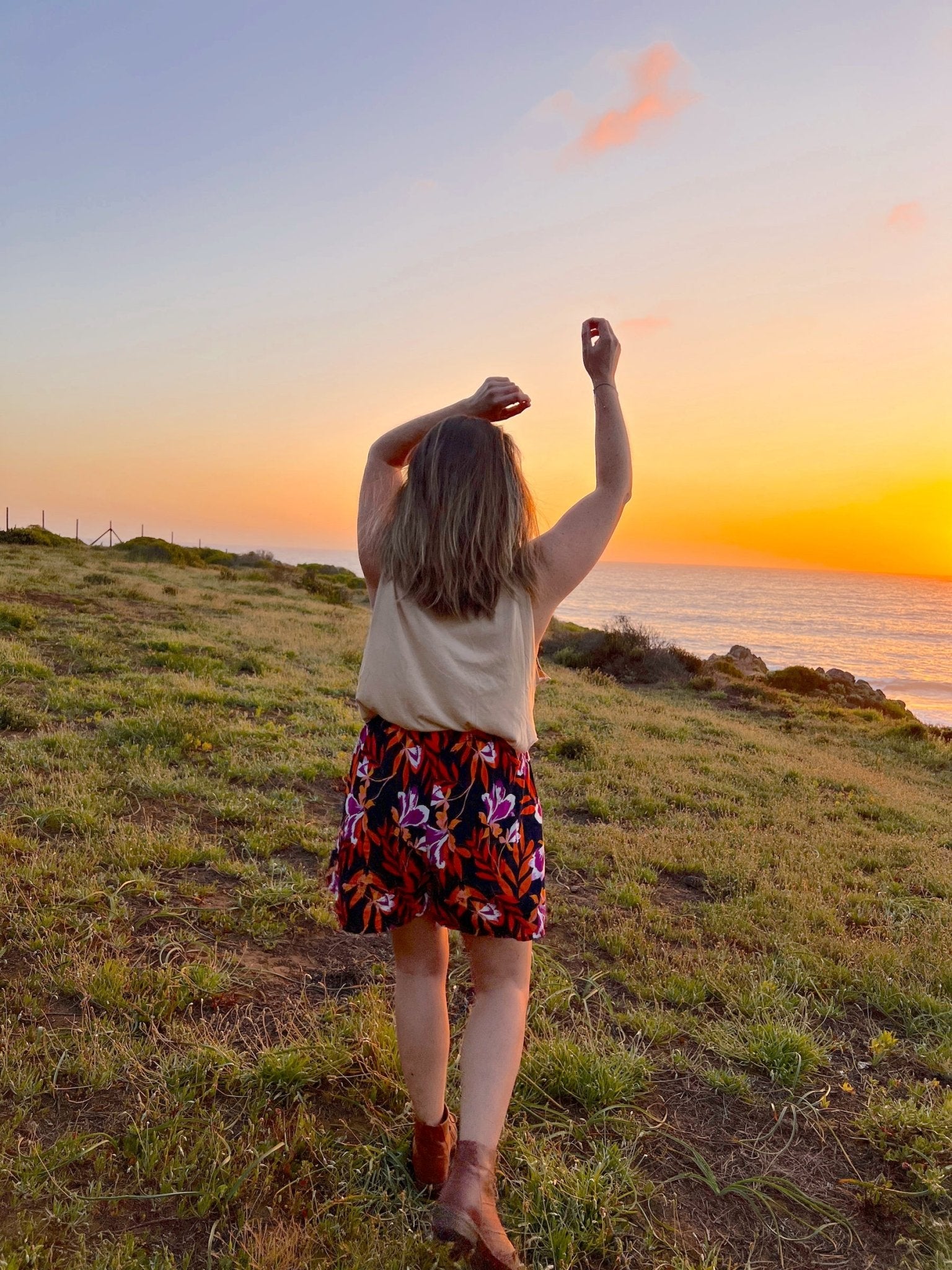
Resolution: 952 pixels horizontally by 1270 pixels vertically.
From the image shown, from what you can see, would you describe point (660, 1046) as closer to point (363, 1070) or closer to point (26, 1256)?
point (363, 1070)

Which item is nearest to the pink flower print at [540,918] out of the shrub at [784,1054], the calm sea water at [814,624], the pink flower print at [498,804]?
the pink flower print at [498,804]

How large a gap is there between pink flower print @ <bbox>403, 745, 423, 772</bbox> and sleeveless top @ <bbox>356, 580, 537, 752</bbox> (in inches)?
1.9

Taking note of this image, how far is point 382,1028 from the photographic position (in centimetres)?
292

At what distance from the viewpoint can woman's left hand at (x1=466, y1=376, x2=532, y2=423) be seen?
2.09 meters

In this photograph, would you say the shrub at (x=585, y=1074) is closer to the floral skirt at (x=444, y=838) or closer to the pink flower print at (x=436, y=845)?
the floral skirt at (x=444, y=838)

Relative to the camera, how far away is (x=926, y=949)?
4441mm

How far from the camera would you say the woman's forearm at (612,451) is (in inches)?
82.0

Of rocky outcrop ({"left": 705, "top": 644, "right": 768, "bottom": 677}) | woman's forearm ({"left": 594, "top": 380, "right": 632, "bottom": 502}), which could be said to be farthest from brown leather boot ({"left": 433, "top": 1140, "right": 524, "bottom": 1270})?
rocky outcrop ({"left": 705, "top": 644, "right": 768, "bottom": 677})

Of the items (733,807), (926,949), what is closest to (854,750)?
(733,807)

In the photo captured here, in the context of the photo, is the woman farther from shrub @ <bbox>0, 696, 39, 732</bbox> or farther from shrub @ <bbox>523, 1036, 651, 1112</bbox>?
shrub @ <bbox>0, 696, 39, 732</bbox>

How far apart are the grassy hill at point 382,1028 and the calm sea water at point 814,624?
21.8m

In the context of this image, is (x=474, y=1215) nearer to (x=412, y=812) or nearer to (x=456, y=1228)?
(x=456, y=1228)

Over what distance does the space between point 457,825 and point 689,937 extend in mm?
2922

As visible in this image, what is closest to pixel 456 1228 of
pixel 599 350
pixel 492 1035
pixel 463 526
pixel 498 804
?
pixel 492 1035
